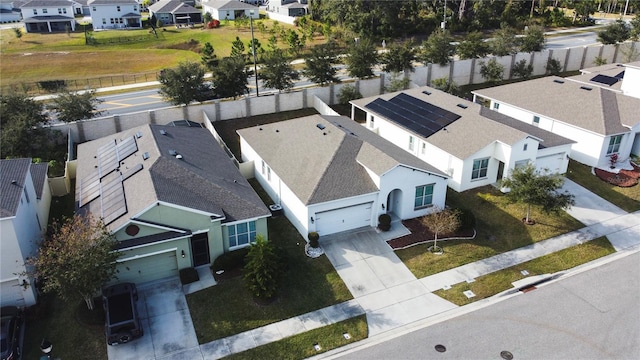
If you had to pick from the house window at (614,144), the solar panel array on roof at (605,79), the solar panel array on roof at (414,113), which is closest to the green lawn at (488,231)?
the solar panel array on roof at (414,113)

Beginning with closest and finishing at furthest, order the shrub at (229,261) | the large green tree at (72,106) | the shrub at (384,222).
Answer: the shrub at (229,261)
the shrub at (384,222)
the large green tree at (72,106)

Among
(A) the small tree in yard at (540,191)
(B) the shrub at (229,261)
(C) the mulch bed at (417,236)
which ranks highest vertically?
(A) the small tree in yard at (540,191)

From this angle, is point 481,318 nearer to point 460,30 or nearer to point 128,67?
point 128,67

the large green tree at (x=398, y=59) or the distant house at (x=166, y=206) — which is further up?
the large green tree at (x=398, y=59)

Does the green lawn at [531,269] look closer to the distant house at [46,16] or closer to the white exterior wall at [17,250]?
the white exterior wall at [17,250]

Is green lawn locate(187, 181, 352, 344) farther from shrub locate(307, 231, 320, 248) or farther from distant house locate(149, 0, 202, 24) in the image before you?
distant house locate(149, 0, 202, 24)

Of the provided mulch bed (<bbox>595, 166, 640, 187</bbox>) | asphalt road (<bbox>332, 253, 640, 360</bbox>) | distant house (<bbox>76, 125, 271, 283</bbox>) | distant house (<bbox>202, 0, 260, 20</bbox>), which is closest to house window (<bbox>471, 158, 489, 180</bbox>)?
mulch bed (<bbox>595, 166, 640, 187</bbox>)

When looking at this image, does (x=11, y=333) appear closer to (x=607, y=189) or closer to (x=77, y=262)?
(x=77, y=262)
